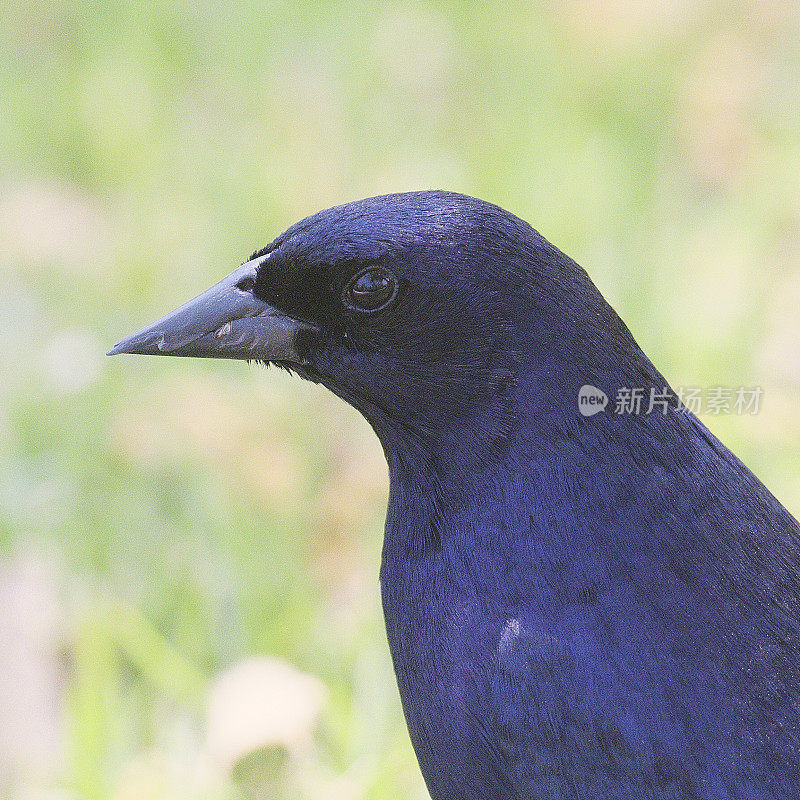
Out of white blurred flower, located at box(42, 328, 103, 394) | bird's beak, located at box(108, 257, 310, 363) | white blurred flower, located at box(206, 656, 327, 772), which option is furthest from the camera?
white blurred flower, located at box(42, 328, 103, 394)

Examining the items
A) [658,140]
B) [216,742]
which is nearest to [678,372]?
[658,140]

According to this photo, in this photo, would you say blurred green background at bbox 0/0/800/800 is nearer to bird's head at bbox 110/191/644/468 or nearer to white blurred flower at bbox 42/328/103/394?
white blurred flower at bbox 42/328/103/394

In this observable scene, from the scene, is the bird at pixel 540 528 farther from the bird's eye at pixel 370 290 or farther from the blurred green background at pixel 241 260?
the blurred green background at pixel 241 260

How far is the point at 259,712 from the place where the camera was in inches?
134

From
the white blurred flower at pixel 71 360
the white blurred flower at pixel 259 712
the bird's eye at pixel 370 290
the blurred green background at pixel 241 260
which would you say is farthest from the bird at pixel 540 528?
the white blurred flower at pixel 71 360

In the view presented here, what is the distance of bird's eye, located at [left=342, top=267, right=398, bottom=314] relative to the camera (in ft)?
Result: 8.04

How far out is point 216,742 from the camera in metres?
3.38

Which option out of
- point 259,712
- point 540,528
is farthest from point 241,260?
point 540,528

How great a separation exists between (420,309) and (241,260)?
3019mm

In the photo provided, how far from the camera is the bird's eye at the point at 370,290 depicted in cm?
245

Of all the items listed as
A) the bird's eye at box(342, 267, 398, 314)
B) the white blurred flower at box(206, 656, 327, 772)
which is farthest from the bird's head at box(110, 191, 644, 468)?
the white blurred flower at box(206, 656, 327, 772)

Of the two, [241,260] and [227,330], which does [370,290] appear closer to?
[227,330]

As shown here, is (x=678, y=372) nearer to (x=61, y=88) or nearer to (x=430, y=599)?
(x=430, y=599)

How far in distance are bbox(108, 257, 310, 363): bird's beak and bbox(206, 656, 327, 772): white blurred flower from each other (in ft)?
3.67
